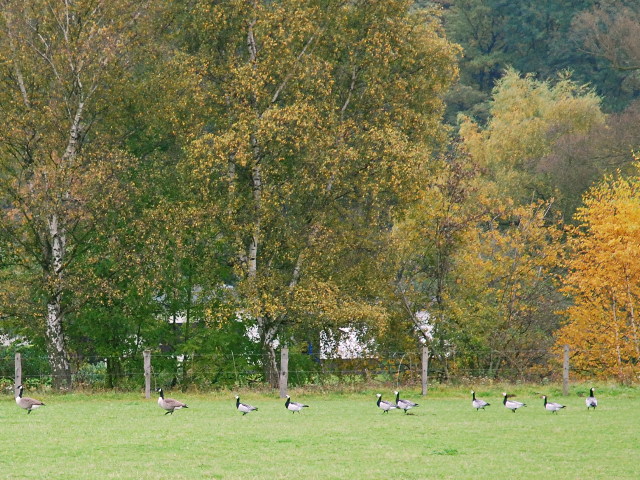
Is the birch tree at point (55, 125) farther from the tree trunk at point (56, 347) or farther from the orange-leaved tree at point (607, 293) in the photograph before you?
the orange-leaved tree at point (607, 293)

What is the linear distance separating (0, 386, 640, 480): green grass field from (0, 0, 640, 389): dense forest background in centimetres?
702

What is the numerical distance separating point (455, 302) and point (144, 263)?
1211 cm

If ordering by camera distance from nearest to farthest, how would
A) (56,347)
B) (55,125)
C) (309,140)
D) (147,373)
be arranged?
(147,373) < (309,140) < (55,125) < (56,347)

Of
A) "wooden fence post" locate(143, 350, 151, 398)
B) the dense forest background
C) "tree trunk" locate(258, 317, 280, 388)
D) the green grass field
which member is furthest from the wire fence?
the green grass field

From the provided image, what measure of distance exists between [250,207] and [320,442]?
54.3ft

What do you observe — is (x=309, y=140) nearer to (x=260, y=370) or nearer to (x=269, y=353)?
(x=269, y=353)

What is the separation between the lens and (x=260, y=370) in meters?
37.5

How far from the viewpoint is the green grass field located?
16062mm

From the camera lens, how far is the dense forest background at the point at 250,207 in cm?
3438

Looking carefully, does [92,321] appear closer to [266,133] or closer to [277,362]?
[277,362]

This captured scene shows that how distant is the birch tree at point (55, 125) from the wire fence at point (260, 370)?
7.09 feet

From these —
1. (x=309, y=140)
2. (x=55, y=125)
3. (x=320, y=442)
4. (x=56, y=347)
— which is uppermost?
(x=55, y=125)

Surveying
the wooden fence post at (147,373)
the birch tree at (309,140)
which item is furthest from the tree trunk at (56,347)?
the birch tree at (309,140)

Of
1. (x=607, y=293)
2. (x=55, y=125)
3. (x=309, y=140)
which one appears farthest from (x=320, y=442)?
(x=607, y=293)
